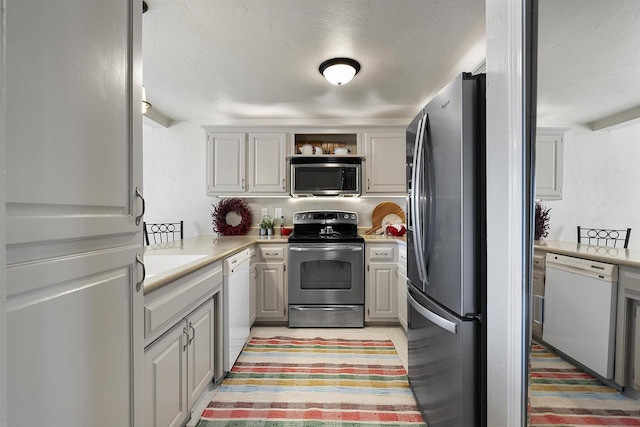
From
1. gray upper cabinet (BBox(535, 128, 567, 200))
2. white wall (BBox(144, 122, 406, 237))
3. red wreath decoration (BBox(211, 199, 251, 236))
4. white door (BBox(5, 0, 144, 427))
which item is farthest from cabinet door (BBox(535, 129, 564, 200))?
red wreath decoration (BBox(211, 199, 251, 236))

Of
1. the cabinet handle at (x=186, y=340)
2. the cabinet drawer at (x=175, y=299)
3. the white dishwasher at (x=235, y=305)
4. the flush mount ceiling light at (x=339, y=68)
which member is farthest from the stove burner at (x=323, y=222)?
the cabinet handle at (x=186, y=340)

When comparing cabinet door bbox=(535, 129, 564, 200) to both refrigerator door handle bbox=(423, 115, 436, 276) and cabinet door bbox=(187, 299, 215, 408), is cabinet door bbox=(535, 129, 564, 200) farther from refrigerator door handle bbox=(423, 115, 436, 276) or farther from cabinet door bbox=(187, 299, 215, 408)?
cabinet door bbox=(187, 299, 215, 408)

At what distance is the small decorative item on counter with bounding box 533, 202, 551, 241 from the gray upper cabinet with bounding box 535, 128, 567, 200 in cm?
4

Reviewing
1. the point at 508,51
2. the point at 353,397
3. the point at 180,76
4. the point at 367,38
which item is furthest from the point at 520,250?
the point at 180,76

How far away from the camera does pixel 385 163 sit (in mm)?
3428

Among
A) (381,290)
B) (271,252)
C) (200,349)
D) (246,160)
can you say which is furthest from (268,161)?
(200,349)

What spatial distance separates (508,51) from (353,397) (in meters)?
2.02

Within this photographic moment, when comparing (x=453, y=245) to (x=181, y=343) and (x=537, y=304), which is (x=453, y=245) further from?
(x=181, y=343)

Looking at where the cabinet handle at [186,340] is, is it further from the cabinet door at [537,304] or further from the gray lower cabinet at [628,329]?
the gray lower cabinet at [628,329]

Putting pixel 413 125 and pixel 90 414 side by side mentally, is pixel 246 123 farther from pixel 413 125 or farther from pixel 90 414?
pixel 90 414

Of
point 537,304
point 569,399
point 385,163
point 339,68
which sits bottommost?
point 569,399

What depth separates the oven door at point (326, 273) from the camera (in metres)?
3.02

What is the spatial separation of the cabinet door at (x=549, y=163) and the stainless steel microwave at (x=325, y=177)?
2.39 metres

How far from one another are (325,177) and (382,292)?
1.39 metres
